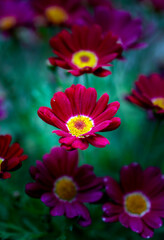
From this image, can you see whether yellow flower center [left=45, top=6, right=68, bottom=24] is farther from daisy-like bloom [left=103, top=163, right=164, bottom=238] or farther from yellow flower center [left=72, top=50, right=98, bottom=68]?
daisy-like bloom [left=103, top=163, right=164, bottom=238]

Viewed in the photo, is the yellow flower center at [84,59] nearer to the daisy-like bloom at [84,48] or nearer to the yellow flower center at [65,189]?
the daisy-like bloom at [84,48]

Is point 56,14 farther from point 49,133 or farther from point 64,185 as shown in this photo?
point 64,185

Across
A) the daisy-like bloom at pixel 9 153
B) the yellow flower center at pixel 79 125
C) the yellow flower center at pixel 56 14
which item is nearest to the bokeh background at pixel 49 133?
the yellow flower center at pixel 56 14

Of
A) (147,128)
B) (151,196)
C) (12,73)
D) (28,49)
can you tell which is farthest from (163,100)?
(28,49)

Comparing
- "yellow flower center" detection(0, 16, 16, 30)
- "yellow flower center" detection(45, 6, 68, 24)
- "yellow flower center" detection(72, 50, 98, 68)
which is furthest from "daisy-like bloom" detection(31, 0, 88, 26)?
"yellow flower center" detection(72, 50, 98, 68)

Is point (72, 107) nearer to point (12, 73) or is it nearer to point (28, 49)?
point (12, 73)
